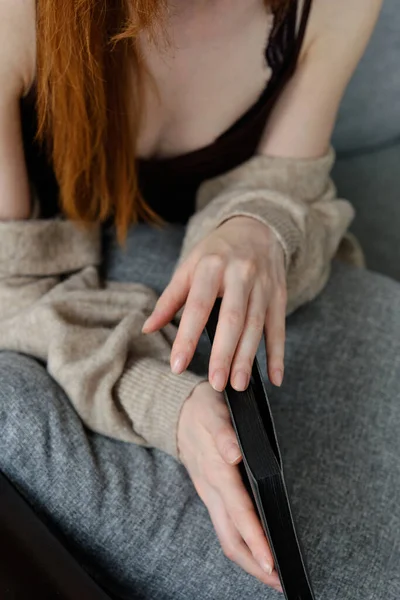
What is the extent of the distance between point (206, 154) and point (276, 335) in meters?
0.28

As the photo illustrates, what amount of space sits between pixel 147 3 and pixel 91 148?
188mm

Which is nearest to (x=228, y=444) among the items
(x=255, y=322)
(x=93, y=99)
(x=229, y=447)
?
(x=229, y=447)

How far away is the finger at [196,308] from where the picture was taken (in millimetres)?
523

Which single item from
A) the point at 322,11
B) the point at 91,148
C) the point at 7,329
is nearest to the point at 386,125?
the point at 322,11

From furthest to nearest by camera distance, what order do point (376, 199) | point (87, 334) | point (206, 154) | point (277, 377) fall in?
point (376, 199) → point (206, 154) → point (87, 334) → point (277, 377)

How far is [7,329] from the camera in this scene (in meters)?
0.68

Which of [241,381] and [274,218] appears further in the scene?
[274,218]

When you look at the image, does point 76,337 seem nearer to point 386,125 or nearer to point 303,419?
point 303,419

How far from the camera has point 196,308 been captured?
0.54 meters

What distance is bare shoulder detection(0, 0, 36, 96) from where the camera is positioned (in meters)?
0.57

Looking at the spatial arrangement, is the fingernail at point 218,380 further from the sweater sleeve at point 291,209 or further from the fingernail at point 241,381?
the sweater sleeve at point 291,209

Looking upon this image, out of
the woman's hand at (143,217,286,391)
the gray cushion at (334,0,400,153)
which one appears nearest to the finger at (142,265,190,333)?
the woman's hand at (143,217,286,391)

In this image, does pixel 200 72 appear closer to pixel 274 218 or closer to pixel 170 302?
pixel 274 218

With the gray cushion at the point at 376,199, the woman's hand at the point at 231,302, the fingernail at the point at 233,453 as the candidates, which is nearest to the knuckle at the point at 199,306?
the woman's hand at the point at 231,302
